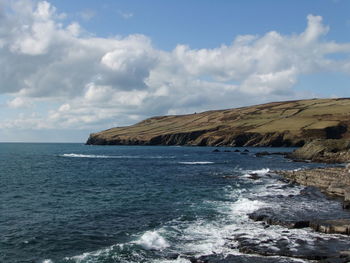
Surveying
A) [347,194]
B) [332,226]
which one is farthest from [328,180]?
[332,226]

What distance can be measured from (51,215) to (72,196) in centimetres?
1181

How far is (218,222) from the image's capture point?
114ft

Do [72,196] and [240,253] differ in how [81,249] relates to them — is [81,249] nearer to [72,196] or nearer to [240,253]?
[240,253]

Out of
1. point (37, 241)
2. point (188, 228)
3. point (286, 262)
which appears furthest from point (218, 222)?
point (37, 241)

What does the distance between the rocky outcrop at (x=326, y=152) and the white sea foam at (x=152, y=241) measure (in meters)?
81.3

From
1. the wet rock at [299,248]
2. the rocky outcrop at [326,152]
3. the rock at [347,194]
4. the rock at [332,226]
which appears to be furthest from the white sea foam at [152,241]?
the rocky outcrop at [326,152]

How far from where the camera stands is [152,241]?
2847 cm

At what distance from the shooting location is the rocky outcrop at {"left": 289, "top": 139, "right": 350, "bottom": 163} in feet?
328

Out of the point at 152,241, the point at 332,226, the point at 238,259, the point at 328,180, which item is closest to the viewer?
the point at 238,259

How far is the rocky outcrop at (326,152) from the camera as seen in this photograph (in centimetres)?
9982

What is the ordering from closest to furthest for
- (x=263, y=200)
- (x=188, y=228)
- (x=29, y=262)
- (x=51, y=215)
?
(x=29, y=262) → (x=188, y=228) → (x=51, y=215) → (x=263, y=200)

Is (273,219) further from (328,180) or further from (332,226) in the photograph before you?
(328,180)

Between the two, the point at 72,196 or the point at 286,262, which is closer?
the point at 286,262

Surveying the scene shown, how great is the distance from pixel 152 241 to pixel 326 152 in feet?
298
